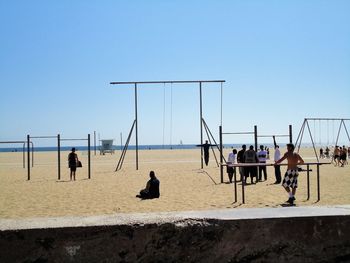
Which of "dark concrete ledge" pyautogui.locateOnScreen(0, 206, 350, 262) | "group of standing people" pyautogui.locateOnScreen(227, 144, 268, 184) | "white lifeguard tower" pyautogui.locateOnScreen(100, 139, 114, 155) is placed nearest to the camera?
"dark concrete ledge" pyautogui.locateOnScreen(0, 206, 350, 262)

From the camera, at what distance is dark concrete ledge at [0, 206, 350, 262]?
244cm

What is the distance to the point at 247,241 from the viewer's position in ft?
8.50

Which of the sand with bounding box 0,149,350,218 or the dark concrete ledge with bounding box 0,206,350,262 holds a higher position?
the dark concrete ledge with bounding box 0,206,350,262

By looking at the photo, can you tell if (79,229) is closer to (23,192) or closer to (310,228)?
(310,228)

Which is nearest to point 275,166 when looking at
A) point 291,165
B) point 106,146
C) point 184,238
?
point 291,165

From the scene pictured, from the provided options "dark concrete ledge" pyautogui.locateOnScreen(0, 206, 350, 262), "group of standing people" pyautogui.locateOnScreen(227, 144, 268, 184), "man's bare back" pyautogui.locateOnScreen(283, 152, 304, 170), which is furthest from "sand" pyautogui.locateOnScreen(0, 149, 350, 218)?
"dark concrete ledge" pyautogui.locateOnScreen(0, 206, 350, 262)

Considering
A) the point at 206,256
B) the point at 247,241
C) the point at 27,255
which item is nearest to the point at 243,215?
the point at 247,241

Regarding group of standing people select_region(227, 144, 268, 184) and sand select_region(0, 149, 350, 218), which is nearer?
sand select_region(0, 149, 350, 218)

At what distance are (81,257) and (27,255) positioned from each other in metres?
0.33

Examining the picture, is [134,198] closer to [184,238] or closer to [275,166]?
[275,166]

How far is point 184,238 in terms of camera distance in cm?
260

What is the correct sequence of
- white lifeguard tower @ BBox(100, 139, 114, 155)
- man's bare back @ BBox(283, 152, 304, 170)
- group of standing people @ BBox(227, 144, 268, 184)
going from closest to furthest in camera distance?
man's bare back @ BBox(283, 152, 304, 170) < group of standing people @ BBox(227, 144, 268, 184) < white lifeguard tower @ BBox(100, 139, 114, 155)

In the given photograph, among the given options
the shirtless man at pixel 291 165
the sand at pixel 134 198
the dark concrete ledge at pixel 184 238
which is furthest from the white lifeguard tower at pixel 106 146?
the dark concrete ledge at pixel 184 238

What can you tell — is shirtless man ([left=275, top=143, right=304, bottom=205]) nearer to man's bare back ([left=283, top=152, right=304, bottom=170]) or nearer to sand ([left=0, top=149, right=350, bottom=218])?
man's bare back ([left=283, top=152, right=304, bottom=170])
